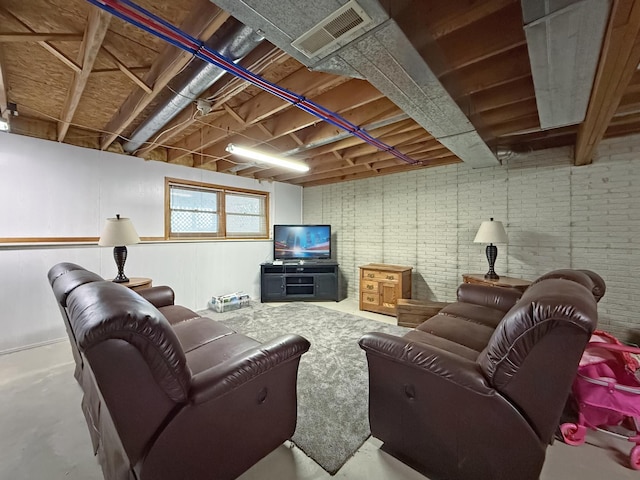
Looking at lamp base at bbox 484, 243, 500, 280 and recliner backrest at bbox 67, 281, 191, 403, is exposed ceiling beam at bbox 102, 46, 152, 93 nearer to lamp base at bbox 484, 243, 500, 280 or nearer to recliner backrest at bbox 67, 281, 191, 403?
recliner backrest at bbox 67, 281, 191, 403

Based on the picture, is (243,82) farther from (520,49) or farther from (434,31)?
(520,49)

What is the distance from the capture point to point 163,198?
4.14 m

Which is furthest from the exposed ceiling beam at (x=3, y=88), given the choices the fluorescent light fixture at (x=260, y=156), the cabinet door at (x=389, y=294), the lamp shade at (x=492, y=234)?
the lamp shade at (x=492, y=234)

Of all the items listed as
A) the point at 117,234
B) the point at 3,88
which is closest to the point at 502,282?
the point at 117,234

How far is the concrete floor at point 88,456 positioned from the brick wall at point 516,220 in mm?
2285

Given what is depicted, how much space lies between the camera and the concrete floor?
4.66ft

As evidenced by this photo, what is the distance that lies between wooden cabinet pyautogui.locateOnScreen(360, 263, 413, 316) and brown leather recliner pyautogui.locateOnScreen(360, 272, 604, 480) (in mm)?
2606

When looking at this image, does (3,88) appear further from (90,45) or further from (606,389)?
(606,389)

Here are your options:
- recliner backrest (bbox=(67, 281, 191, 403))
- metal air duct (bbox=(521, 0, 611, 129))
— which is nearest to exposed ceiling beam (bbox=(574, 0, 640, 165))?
metal air duct (bbox=(521, 0, 611, 129))

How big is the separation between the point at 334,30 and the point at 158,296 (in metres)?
2.77

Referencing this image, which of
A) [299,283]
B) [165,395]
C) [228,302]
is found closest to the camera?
[165,395]

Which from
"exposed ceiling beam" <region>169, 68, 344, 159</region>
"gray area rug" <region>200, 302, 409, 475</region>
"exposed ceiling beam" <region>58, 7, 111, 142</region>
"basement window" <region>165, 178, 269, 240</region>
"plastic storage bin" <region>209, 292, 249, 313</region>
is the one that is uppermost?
"exposed ceiling beam" <region>169, 68, 344, 159</region>

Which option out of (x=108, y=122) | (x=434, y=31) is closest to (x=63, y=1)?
(x=108, y=122)

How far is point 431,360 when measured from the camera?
133 centimetres
